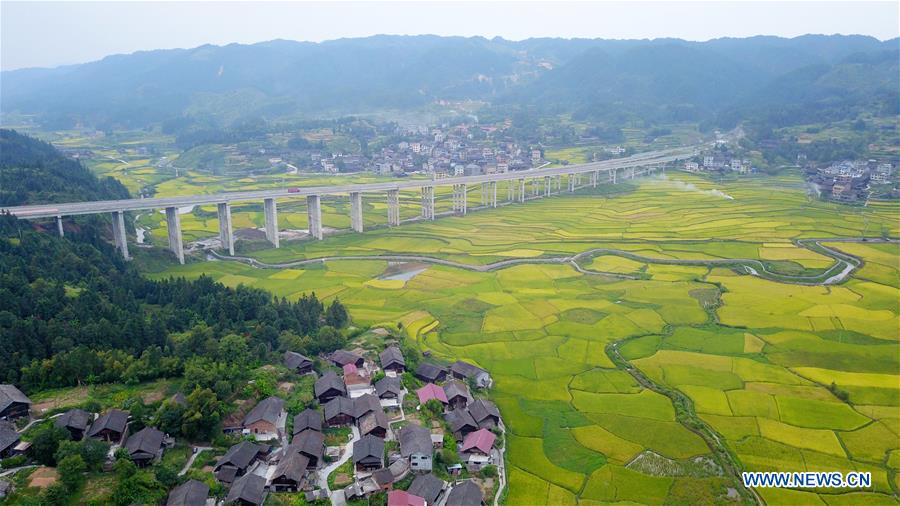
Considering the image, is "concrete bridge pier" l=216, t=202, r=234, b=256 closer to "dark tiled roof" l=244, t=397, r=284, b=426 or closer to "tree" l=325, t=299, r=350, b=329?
"tree" l=325, t=299, r=350, b=329

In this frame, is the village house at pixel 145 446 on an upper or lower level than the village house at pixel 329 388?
upper

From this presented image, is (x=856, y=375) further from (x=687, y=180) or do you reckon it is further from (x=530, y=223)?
(x=687, y=180)

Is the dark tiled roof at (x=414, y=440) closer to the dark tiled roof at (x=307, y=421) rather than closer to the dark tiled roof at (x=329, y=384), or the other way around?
the dark tiled roof at (x=307, y=421)

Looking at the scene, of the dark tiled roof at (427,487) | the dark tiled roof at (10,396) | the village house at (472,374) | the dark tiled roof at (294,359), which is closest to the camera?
the dark tiled roof at (427,487)

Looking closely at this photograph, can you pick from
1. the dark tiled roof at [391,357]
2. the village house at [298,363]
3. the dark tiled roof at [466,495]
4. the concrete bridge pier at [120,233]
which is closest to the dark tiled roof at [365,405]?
the dark tiled roof at [391,357]

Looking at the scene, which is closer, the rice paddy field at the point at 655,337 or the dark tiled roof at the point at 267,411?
the rice paddy field at the point at 655,337

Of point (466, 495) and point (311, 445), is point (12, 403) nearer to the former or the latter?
point (311, 445)

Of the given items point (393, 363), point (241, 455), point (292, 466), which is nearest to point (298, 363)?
point (393, 363)

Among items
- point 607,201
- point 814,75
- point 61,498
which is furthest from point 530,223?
point 814,75
